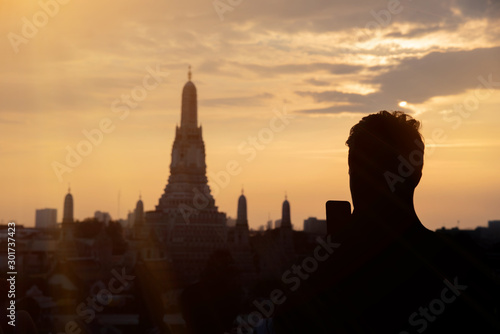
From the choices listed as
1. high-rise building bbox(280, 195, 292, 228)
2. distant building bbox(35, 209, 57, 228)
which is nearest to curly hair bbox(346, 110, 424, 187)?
high-rise building bbox(280, 195, 292, 228)

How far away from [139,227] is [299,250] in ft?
61.0

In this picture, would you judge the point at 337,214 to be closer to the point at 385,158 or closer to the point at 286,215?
the point at 385,158

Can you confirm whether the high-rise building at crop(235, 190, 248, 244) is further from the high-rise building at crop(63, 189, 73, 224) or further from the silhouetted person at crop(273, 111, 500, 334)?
the silhouetted person at crop(273, 111, 500, 334)

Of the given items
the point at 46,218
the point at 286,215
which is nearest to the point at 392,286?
the point at 286,215

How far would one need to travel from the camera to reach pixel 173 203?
3364 inches

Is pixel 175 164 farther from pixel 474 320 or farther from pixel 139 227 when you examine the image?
pixel 474 320

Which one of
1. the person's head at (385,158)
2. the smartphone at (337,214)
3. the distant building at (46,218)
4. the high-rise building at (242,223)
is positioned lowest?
the smartphone at (337,214)

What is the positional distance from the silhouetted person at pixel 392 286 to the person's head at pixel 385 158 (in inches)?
3.1

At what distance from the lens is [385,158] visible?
3381mm

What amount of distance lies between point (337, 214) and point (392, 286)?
0.37 m

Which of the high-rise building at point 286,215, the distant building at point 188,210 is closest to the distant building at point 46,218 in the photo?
the distant building at point 188,210

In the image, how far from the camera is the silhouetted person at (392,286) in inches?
124

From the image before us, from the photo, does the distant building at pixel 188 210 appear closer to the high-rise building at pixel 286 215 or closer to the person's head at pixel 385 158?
the high-rise building at pixel 286 215

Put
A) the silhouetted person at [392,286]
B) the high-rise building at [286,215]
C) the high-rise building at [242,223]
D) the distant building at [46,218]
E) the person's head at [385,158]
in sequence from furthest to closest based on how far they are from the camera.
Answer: the distant building at [46,218] < the high-rise building at [286,215] < the high-rise building at [242,223] < the person's head at [385,158] < the silhouetted person at [392,286]
